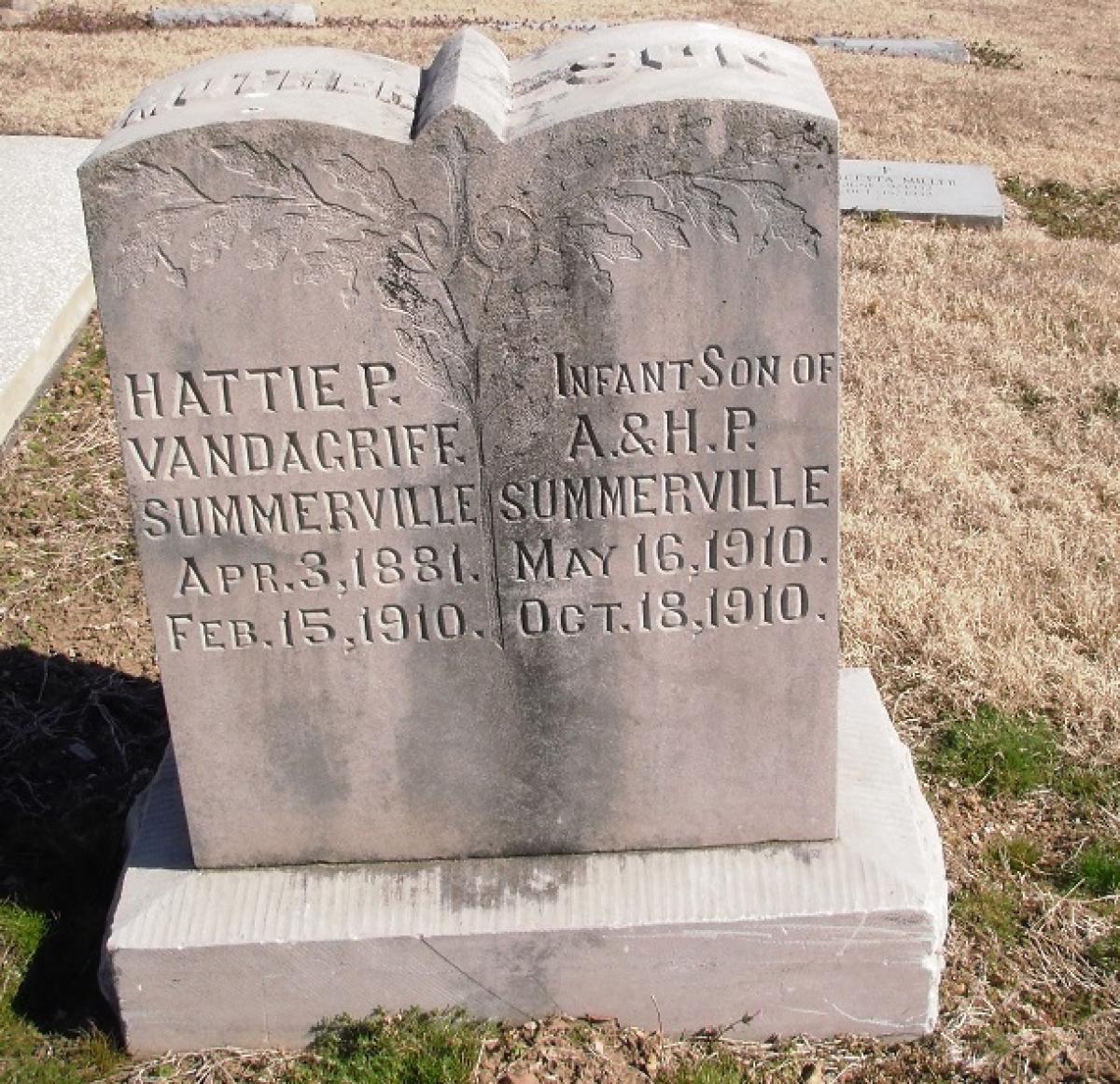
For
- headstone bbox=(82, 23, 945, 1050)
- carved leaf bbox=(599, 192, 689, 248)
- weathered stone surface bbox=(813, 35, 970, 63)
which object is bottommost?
weathered stone surface bbox=(813, 35, 970, 63)

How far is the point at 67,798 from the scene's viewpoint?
437cm

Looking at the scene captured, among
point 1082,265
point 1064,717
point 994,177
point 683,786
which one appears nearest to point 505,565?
point 683,786

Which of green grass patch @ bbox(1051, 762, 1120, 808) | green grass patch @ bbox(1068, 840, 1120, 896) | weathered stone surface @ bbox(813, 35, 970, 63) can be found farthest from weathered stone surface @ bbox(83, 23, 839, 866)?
weathered stone surface @ bbox(813, 35, 970, 63)

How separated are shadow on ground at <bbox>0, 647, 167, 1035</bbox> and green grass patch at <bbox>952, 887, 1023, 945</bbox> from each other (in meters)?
2.22

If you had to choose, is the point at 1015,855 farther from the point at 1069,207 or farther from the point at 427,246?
the point at 1069,207

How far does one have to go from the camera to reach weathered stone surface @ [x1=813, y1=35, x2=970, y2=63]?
16.1 metres

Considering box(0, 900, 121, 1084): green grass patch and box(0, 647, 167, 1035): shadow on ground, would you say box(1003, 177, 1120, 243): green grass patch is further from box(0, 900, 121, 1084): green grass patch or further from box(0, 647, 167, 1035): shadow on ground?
box(0, 900, 121, 1084): green grass patch

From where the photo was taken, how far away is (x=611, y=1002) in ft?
11.4

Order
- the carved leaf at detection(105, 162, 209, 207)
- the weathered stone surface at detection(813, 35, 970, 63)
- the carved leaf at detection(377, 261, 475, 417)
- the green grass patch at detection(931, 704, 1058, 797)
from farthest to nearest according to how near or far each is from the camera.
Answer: the weathered stone surface at detection(813, 35, 970, 63) < the green grass patch at detection(931, 704, 1058, 797) < the carved leaf at detection(377, 261, 475, 417) < the carved leaf at detection(105, 162, 209, 207)

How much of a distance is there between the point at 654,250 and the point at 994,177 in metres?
8.73

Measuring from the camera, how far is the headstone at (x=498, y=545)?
9.46ft

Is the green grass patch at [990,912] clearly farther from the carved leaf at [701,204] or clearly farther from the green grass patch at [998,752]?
the carved leaf at [701,204]

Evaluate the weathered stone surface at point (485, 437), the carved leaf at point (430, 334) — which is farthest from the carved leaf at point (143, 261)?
the carved leaf at point (430, 334)

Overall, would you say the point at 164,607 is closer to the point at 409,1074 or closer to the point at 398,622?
the point at 398,622
